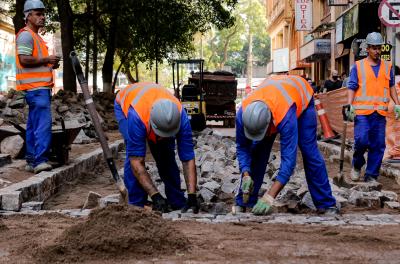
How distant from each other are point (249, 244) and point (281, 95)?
161 cm

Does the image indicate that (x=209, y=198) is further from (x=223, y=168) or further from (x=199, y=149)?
(x=199, y=149)

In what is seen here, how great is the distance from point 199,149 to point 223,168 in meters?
4.28

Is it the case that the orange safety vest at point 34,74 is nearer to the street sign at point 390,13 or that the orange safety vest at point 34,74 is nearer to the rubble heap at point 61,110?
the rubble heap at point 61,110

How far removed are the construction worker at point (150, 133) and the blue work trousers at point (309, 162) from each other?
693 mm

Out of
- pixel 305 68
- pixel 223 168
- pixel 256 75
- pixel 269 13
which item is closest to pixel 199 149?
pixel 223 168

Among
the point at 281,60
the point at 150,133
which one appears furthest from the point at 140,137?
the point at 281,60

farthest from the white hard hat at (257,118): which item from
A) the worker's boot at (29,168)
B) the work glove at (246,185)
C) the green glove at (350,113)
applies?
the worker's boot at (29,168)

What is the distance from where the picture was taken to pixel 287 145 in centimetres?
590

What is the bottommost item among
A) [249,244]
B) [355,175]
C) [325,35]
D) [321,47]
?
[355,175]

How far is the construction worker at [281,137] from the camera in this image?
19.3 feet

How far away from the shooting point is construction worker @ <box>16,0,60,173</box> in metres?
8.49

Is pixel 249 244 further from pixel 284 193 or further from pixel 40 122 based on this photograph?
pixel 40 122

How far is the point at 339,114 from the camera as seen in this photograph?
15633 millimetres

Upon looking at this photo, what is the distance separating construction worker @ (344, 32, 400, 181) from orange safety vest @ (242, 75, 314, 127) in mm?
2617
